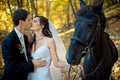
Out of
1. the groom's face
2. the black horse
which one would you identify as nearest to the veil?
the groom's face

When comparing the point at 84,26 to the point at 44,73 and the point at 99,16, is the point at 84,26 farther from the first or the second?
the point at 44,73

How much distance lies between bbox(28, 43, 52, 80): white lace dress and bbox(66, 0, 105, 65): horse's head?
1.03 metres

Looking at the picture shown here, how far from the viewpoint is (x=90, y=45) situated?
13.0 ft

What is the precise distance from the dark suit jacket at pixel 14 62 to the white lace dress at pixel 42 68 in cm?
20

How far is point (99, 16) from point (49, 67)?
1612 millimetres

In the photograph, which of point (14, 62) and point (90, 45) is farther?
point (14, 62)

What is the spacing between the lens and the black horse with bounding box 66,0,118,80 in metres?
3.78

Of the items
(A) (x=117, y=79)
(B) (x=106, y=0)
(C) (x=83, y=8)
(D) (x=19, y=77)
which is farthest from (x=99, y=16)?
(B) (x=106, y=0)

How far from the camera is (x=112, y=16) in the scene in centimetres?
1711

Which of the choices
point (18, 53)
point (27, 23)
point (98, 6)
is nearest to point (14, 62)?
point (18, 53)

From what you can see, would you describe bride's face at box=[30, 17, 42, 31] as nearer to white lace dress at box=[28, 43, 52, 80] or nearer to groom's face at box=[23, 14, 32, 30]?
groom's face at box=[23, 14, 32, 30]

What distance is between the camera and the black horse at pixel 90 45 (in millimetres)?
3777

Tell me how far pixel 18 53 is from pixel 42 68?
0.54 m

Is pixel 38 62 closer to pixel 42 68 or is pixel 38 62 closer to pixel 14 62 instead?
pixel 42 68
